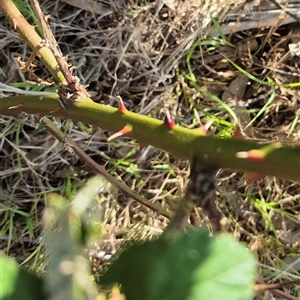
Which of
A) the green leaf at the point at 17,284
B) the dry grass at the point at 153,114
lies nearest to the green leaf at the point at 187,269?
the green leaf at the point at 17,284

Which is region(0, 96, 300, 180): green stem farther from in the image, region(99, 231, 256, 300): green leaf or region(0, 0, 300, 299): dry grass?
region(0, 0, 300, 299): dry grass

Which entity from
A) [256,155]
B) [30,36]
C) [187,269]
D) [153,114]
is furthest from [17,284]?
[153,114]

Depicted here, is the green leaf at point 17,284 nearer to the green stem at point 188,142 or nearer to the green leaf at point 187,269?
the green leaf at point 187,269

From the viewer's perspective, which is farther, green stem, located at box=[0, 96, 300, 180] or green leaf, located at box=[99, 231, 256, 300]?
green stem, located at box=[0, 96, 300, 180]

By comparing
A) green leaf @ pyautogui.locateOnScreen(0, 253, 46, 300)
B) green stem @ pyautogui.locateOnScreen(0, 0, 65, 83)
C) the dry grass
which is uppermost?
green leaf @ pyautogui.locateOnScreen(0, 253, 46, 300)

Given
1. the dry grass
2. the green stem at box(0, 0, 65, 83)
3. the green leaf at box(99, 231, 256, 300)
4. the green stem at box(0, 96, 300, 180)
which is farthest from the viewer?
the dry grass

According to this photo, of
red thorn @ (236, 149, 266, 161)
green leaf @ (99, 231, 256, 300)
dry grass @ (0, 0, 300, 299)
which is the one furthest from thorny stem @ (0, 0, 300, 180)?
dry grass @ (0, 0, 300, 299)

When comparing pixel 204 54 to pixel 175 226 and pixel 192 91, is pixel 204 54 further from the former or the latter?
pixel 175 226
